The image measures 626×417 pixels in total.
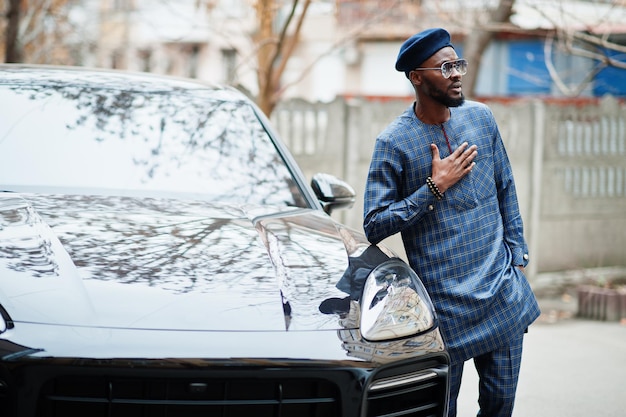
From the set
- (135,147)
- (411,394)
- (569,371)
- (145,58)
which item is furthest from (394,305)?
(145,58)

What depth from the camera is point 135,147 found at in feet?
13.6

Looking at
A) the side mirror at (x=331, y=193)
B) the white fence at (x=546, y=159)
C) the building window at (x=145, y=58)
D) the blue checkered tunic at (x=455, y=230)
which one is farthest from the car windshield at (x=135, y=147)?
the building window at (x=145, y=58)

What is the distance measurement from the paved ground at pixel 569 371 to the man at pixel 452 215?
1543 millimetres

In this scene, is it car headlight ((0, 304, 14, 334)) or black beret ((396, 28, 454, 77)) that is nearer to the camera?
car headlight ((0, 304, 14, 334))

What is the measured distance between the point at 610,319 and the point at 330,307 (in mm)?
5255

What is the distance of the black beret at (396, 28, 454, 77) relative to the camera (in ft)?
11.8

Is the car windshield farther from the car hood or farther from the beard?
the beard

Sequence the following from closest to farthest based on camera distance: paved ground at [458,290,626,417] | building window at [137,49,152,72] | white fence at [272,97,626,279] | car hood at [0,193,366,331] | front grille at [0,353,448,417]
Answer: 1. front grille at [0,353,448,417]
2. car hood at [0,193,366,331]
3. paved ground at [458,290,626,417]
4. white fence at [272,97,626,279]
5. building window at [137,49,152,72]

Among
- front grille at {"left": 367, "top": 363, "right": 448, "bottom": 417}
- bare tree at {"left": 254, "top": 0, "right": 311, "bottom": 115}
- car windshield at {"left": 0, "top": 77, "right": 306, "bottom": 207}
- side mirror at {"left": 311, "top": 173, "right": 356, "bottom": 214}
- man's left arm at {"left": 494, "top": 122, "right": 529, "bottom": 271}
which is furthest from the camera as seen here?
bare tree at {"left": 254, "top": 0, "right": 311, "bottom": 115}

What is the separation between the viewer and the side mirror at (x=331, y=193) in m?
4.30

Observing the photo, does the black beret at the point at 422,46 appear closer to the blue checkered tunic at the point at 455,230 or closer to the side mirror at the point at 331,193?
the blue checkered tunic at the point at 455,230

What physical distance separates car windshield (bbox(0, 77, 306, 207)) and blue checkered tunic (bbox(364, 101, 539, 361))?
2.22ft

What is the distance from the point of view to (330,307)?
303 cm

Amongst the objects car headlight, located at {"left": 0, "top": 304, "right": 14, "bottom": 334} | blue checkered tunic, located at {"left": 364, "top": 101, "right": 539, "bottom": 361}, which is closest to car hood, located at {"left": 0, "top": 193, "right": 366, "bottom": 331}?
car headlight, located at {"left": 0, "top": 304, "right": 14, "bottom": 334}
